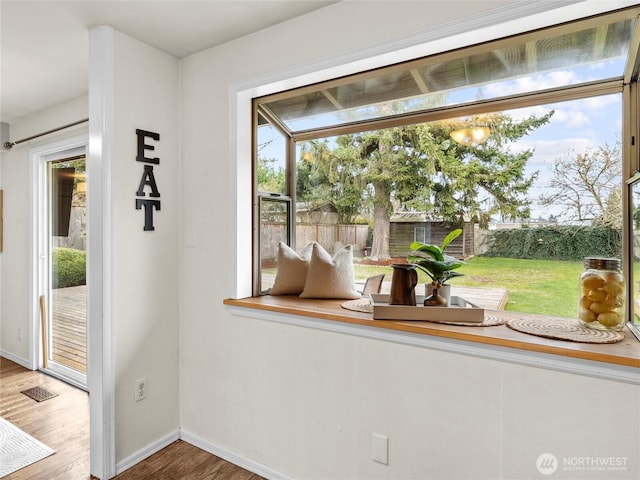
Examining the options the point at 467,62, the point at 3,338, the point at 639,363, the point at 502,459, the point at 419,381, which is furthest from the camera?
the point at 3,338

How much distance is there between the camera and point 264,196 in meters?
2.32

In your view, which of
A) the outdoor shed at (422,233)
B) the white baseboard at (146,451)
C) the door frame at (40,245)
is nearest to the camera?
the outdoor shed at (422,233)

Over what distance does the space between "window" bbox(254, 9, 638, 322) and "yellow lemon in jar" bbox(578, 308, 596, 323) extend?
0.22 metres

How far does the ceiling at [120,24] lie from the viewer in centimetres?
180

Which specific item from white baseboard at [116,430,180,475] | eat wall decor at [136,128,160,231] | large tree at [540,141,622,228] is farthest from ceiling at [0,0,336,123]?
white baseboard at [116,430,180,475]

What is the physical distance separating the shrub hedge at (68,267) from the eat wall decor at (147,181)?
4.98ft

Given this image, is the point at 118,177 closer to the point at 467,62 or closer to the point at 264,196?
the point at 264,196

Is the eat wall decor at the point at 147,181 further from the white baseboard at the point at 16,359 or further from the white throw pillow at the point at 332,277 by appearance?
the white baseboard at the point at 16,359

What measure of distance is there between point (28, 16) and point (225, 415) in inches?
93.0

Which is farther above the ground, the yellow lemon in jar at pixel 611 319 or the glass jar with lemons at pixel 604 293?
the glass jar with lemons at pixel 604 293

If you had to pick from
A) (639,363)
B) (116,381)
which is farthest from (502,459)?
(116,381)

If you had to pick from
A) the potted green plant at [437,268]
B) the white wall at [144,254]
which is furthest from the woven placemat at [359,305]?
the white wall at [144,254]

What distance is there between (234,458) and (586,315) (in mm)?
1924

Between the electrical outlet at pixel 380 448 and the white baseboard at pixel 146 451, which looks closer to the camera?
the electrical outlet at pixel 380 448
